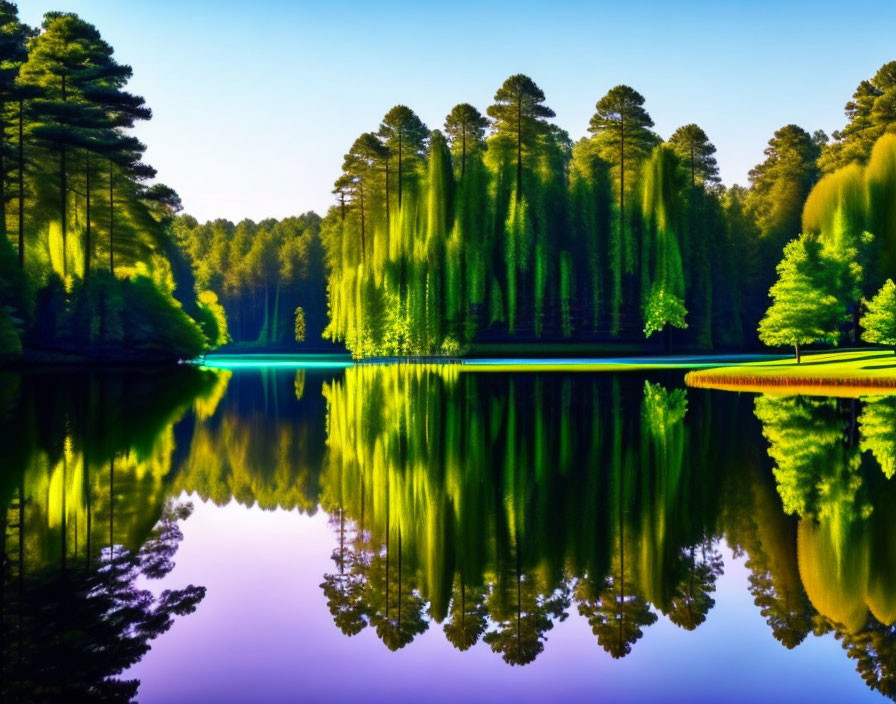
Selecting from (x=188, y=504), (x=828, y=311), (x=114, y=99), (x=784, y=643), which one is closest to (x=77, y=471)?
(x=188, y=504)

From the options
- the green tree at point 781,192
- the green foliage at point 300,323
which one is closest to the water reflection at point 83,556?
the green tree at point 781,192

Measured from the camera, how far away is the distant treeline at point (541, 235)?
2594 inches

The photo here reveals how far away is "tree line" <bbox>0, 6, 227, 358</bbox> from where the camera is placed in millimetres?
55594

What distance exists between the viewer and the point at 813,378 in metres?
36.4

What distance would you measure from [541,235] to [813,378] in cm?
3451

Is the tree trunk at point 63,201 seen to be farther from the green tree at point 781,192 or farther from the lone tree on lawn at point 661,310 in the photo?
the green tree at point 781,192

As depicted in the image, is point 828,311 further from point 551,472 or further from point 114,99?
point 114,99

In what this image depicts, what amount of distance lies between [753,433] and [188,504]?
1311 centimetres

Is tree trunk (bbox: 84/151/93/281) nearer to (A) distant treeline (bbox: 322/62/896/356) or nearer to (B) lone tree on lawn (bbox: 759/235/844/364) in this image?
(A) distant treeline (bbox: 322/62/896/356)

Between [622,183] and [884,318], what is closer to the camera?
[884,318]

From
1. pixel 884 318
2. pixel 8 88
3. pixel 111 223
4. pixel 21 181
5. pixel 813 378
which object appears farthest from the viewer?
pixel 111 223

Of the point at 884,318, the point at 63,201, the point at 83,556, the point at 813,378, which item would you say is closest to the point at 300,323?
the point at 63,201

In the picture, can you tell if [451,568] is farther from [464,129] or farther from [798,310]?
[464,129]

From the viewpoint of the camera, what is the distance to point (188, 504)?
1288 centimetres
